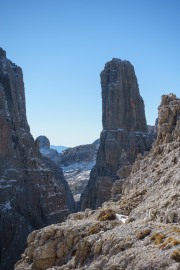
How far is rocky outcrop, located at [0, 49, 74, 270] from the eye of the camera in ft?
487

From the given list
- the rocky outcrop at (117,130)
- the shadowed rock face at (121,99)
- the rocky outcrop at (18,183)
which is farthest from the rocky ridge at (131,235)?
the shadowed rock face at (121,99)

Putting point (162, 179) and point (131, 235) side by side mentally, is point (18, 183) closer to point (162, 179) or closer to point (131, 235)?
point (162, 179)

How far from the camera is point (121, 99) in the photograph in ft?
626

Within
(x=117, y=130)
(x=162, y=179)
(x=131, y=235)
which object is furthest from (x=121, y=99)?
(x=131, y=235)

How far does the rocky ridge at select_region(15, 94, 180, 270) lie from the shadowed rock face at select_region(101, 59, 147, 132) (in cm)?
12971

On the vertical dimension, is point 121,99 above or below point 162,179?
above

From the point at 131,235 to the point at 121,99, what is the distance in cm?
16401

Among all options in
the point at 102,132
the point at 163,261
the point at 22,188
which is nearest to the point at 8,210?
the point at 22,188

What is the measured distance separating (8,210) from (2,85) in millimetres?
54878

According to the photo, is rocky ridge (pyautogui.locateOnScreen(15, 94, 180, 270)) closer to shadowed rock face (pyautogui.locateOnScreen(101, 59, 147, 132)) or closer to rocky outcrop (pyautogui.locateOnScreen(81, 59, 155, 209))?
rocky outcrop (pyautogui.locateOnScreen(81, 59, 155, 209))

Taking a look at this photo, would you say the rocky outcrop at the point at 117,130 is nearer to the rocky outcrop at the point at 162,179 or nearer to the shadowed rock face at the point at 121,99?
the shadowed rock face at the point at 121,99

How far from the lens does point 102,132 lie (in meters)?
184

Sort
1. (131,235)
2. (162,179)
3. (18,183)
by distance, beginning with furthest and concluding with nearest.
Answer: (18,183)
(162,179)
(131,235)

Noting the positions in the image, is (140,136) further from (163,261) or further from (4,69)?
(163,261)
